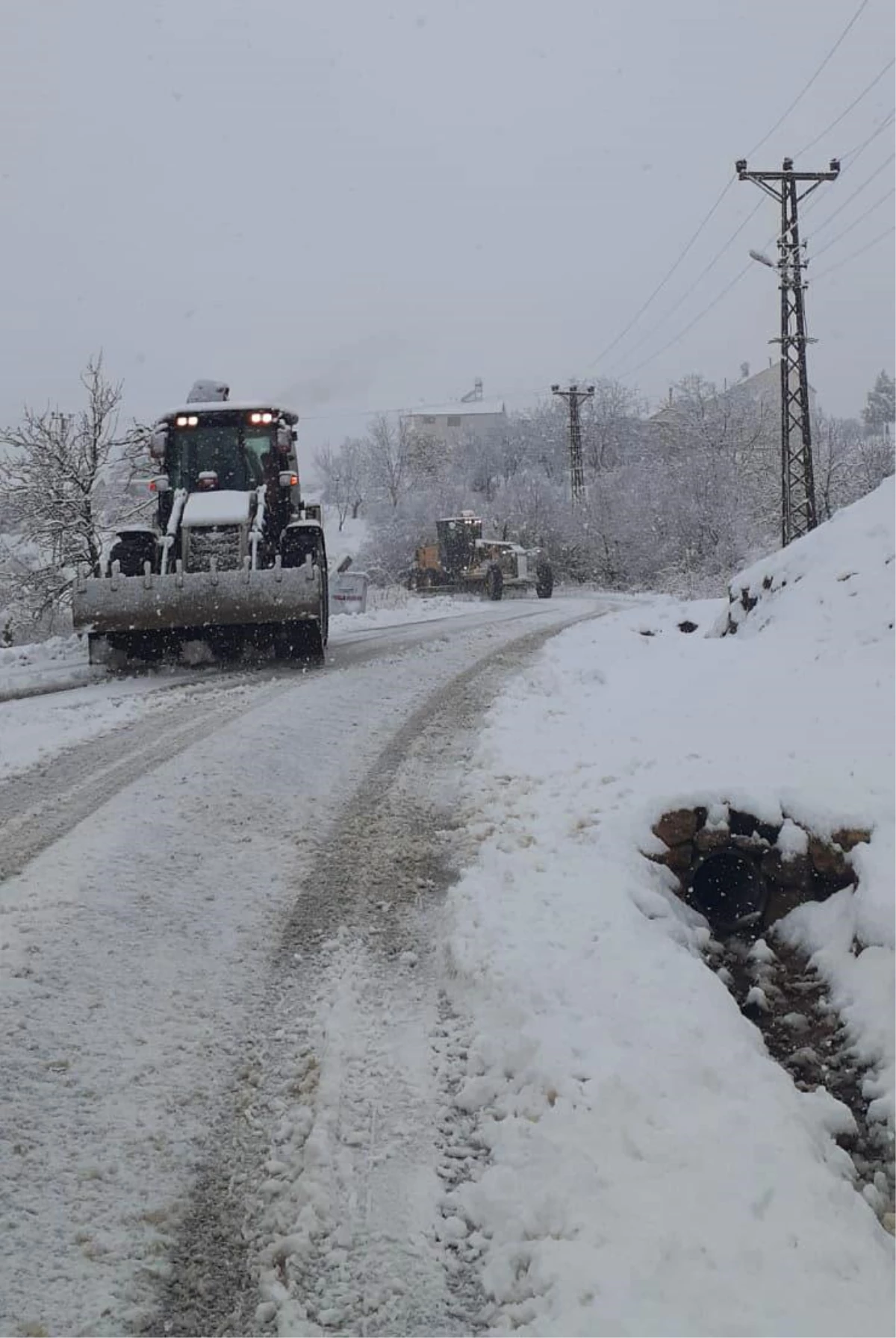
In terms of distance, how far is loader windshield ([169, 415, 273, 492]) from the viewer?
1127 cm

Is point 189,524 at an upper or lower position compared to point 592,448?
lower

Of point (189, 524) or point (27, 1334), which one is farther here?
point (189, 524)

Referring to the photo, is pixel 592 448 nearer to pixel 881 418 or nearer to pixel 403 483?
pixel 403 483

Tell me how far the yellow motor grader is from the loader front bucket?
20411mm

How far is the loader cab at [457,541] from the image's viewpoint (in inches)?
1282

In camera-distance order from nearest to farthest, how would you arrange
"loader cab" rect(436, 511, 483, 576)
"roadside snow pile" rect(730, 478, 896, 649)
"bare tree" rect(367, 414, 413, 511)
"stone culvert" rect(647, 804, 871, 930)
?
"stone culvert" rect(647, 804, 871, 930), "roadside snow pile" rect(730, 478, 896, 649), "loader cab" rect(436, 511, 483, 576), "bare tree" rect(367, 414, 413, 511)

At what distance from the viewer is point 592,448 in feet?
221

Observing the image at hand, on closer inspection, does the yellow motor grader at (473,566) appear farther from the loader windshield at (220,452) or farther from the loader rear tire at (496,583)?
the loader windshield at (220,452)

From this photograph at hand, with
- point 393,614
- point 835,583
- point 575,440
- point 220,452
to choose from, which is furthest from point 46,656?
point 575,440

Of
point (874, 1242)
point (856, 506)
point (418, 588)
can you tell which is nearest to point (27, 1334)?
point (874, 1242)

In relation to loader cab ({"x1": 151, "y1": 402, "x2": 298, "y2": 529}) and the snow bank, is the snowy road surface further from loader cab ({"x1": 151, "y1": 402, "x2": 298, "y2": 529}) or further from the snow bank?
the snow bank

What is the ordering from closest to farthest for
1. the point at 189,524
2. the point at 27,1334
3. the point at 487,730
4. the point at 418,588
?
the point at 27,1334
the point at 487,730
the point at 189,524
the point at 418,588

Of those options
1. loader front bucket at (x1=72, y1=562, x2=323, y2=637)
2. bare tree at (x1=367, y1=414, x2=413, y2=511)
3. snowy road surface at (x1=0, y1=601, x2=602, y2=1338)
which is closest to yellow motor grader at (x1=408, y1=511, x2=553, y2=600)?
loader front bucket at (x1=72, y1=562, x2=323, y2=637)

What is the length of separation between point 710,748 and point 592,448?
64.6 meters
